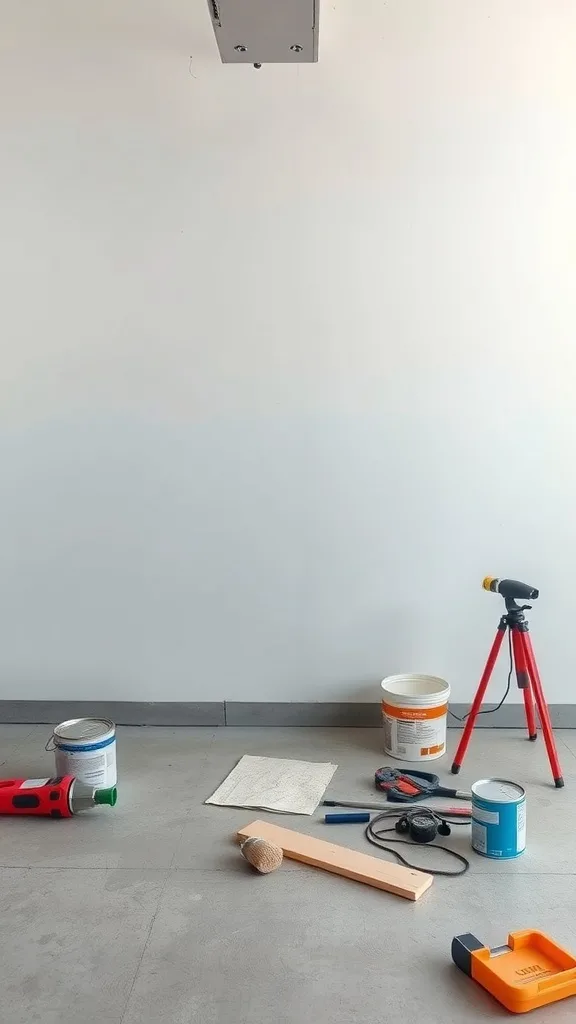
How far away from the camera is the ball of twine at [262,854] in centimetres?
208

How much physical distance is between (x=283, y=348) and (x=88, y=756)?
1.65m

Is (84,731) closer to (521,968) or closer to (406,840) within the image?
(406,840)

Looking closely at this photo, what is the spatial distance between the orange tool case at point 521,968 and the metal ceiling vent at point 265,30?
2.64 metres

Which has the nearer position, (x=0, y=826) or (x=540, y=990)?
(x=540, y=990)

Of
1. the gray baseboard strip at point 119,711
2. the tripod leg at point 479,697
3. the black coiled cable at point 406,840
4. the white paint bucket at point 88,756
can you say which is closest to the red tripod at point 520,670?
the tripod leg at point 479,697

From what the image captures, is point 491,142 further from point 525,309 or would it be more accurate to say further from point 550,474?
point 550,474

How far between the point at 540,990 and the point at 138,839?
116cm

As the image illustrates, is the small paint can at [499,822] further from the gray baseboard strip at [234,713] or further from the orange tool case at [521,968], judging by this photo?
the gray baseboard strip at [234,713]

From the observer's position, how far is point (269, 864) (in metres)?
2.09

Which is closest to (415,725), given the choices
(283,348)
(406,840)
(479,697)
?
(479,697)

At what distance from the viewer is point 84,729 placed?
2584 mm

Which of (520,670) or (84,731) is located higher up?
(520,670)

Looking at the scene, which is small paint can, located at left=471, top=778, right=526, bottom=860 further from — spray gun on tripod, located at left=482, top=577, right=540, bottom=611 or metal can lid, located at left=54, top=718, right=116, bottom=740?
metal can lid, located at left=54, top=718, right=116, bottom=740

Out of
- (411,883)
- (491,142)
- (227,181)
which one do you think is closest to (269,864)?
(411,883)
